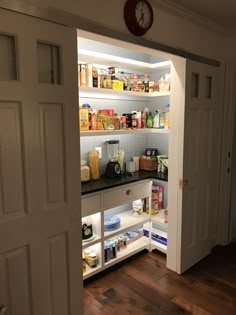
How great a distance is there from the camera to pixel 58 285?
63.5 inches

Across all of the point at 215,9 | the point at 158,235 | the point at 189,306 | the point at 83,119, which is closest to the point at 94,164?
the point at 83,119

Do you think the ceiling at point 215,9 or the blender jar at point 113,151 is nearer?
the ceiling at point 215,9

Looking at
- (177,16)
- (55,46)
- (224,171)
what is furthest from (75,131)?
(224,171)

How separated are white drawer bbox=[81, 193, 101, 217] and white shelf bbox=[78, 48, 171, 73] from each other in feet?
4.09

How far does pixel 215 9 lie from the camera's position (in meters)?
2.12

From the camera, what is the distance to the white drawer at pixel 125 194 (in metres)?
2.37

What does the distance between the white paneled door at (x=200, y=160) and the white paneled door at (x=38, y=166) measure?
118cm

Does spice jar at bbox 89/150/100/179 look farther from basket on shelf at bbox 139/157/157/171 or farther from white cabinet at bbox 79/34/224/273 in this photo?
basket on shelf at bbox 139/157/157/171

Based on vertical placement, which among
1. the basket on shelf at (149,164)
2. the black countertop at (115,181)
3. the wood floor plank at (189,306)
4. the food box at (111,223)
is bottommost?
the wood floor plank at (189,306)

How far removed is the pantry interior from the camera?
229cm

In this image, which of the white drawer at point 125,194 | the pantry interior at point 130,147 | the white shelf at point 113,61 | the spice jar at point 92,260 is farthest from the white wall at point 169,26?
the spice jar at point 92,260

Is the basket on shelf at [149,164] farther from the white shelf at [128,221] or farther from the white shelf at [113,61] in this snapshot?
the white shelf at [113,61]

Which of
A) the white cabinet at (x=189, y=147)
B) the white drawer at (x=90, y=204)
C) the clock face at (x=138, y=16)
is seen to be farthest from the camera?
the white cabinet at (x=189, y=147)

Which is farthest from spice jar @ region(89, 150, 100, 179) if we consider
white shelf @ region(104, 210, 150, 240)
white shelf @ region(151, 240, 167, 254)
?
white shelf @ region(151, 240, 167, 254)
